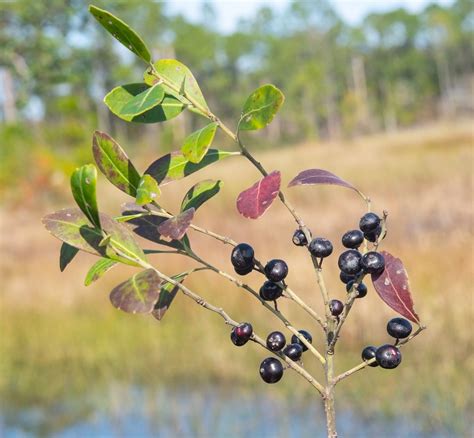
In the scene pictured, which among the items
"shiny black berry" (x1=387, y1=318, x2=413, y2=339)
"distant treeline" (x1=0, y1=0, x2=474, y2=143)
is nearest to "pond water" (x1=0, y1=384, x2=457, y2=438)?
"shiny black berry" (x1=387, y1=318, x2=413, y2=339)

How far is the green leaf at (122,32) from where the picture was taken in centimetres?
41

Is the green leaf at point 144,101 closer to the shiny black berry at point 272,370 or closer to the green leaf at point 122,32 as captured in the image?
the green leaf at point 122,32

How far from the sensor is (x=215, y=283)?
18.8ft

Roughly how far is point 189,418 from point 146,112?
3.81 meters

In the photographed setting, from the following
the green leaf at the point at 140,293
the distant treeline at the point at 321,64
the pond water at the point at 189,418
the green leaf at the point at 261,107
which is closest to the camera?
the green leaf at the point at 140,293

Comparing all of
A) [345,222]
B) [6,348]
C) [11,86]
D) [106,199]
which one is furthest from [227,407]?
[11,86]

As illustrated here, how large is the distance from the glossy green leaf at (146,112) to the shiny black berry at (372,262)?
15 cm

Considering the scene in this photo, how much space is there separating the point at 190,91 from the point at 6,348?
5685 mm

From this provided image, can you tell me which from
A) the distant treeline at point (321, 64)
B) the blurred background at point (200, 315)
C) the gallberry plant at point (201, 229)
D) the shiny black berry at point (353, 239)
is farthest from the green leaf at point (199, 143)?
the distant treeline at point (321, 64)

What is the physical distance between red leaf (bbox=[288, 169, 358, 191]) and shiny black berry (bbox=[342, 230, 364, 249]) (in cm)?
3

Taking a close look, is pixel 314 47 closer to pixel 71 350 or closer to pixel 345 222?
pixel 345 222

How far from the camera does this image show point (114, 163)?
0.46m

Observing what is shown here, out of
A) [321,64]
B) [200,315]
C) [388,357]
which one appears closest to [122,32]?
[388,357]

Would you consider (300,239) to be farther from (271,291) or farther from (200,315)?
(200,315)
